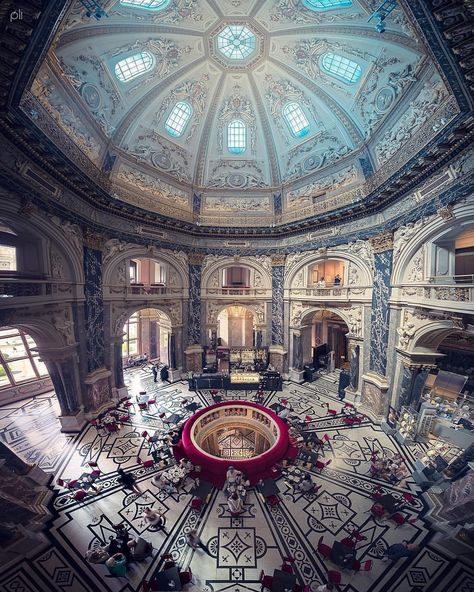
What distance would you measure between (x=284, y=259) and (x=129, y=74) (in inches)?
517

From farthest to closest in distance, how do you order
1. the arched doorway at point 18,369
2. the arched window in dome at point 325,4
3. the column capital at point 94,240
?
1. the arched doorway at point 18,369
2. the column capital at point 94,240
3. the arched window in dome at point 325,4

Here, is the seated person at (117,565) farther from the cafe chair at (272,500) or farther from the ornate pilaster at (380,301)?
the ornate pilaster at (380,301)

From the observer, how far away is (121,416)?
1115 centimetres

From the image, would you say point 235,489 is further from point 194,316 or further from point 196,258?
point 196,258

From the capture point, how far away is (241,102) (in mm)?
13258

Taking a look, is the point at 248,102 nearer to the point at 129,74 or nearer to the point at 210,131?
the point at 210,131

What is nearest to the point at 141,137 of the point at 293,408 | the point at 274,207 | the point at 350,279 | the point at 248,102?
the point at 248,102

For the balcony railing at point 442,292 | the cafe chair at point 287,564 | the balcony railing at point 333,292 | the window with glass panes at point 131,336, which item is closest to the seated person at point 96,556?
the cafe chair at point 287,564

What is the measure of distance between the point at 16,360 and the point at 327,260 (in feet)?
68.4

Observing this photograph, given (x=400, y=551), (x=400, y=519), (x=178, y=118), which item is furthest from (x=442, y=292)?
(x=178, y=118)

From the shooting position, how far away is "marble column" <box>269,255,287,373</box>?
16234 millimetres

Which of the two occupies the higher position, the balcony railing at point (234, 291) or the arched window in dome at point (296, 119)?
the arched window in dome at point (296, 119)

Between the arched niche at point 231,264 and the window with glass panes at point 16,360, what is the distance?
11.1 m

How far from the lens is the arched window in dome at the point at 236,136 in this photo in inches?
566
